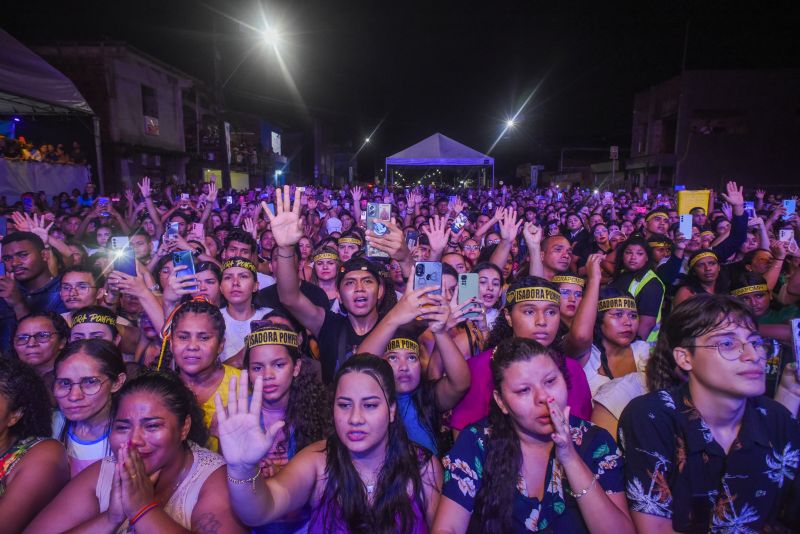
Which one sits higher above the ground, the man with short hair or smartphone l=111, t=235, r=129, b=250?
smartphone l=111, t=235, r=129, b=250

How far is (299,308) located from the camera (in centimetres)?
372

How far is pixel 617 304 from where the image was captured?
3467 mm

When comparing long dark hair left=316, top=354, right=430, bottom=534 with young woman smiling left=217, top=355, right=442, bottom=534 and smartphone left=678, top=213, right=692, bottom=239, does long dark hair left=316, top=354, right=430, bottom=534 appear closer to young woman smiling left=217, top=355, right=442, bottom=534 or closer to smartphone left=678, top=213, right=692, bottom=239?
young woman smiling left=217, top=355, right=442, bottom=534

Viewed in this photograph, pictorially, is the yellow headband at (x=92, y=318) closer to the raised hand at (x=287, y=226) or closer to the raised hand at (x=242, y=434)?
the raised hand at (x=287, y=226)

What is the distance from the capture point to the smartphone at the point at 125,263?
4.09m

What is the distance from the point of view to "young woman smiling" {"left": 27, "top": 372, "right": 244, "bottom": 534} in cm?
207

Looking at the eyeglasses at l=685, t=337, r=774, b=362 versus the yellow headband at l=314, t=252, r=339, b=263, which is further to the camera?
the yellow headband at l=314, t=252, r=339, b=263

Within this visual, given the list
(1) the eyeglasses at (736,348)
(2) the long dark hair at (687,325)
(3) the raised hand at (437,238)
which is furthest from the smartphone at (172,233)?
(1) the eyeglasses at (736,348)

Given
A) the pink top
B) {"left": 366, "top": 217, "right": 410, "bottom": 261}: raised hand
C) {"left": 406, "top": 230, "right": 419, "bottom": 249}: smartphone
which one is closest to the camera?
the pink top

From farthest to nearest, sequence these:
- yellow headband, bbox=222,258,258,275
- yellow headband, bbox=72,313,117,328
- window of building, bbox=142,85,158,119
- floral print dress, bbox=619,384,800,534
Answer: window of building, bbox=142,85,158,119 < yellow headband, bbox=222,258,258,275 < yellow headband, bbox=72,313,117,328 < floral print dress, bbox=619,384,800,534

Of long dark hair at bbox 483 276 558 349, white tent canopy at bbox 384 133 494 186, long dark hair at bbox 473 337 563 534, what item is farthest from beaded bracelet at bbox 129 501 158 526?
white tent canopy at bbox 384 133 494 186

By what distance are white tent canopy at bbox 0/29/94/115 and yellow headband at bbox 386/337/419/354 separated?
442 inches

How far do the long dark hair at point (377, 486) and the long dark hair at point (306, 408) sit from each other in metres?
0.54

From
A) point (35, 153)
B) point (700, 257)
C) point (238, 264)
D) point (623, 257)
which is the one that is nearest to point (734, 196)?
point (700, 257)
